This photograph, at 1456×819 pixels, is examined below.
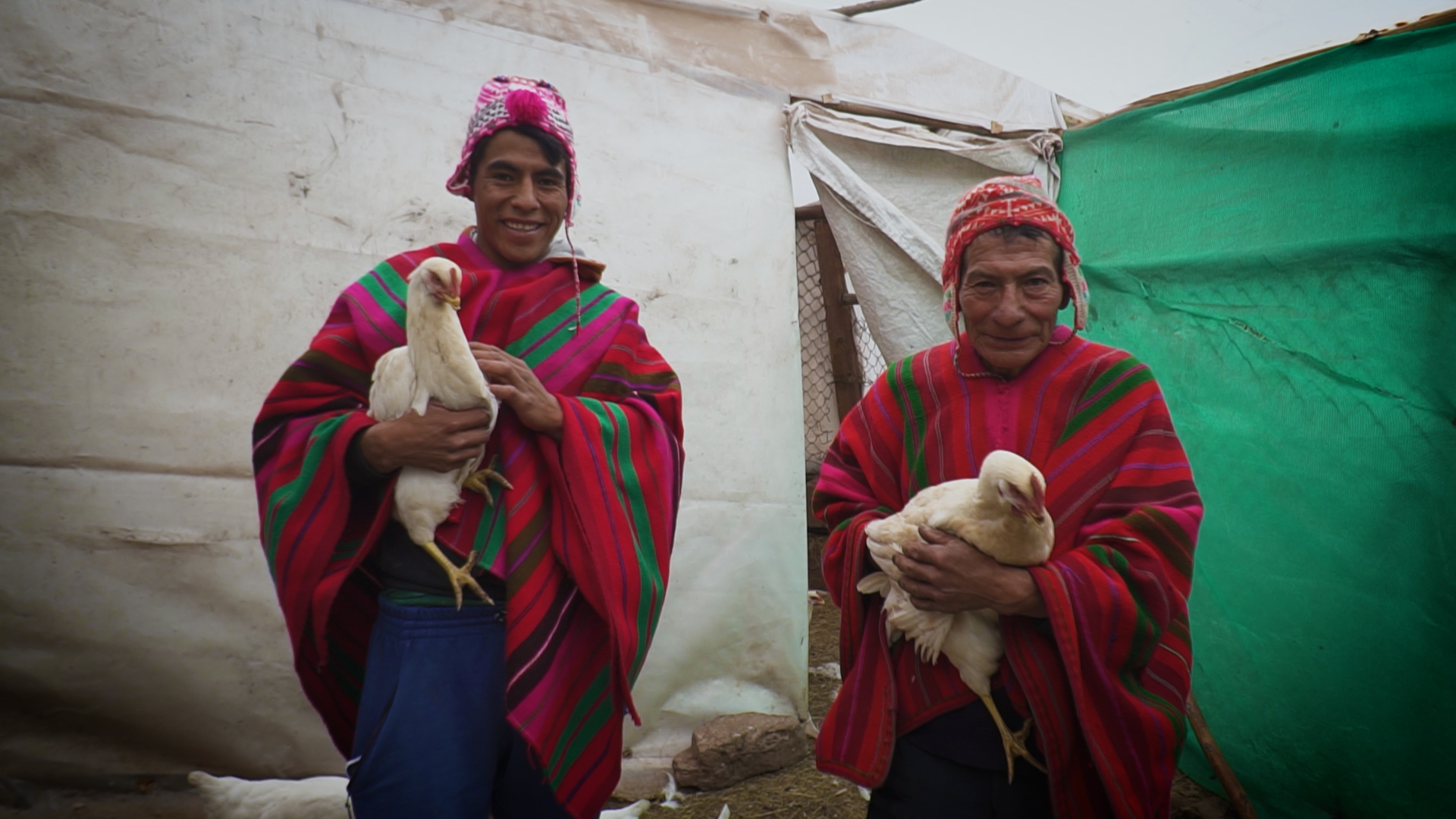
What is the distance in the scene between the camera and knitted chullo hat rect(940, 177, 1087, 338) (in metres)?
1.58

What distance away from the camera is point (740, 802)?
312 cm

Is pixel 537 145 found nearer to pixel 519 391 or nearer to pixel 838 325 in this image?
pixel 519 391

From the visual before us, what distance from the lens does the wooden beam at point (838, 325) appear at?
5.19 meters

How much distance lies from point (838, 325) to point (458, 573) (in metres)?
4.19

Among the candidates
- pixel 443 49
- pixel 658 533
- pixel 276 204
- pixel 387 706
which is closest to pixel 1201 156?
pixel 658 533

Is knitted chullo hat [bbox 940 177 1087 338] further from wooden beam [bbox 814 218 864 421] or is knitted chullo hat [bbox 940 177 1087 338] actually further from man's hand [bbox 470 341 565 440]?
wooden beam [bbox 814 218 864 421]

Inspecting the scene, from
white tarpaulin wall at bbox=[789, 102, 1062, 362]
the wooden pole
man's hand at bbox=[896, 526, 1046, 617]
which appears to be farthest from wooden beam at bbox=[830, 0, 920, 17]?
the wooden pole

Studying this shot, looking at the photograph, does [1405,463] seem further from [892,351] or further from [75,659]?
[75,659]

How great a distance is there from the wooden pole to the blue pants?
2562 mm

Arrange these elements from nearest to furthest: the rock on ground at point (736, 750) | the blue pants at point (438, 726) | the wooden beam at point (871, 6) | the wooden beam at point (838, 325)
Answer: the blue pants at point (438, 726) < the rock on ground at point (736, 750) < the wooden beam at point (871, 6) < the wooden beam at point (838, 325)

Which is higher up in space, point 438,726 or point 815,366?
point 815,366

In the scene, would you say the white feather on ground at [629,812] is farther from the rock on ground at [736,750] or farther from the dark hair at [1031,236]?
the dark hair at [1031,236]

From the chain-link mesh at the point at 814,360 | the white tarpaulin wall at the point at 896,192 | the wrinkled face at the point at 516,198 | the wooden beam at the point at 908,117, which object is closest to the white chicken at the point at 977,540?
the wrinkled face at the point at 516,198

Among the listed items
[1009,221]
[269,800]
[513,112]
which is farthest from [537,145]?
[269,800]
